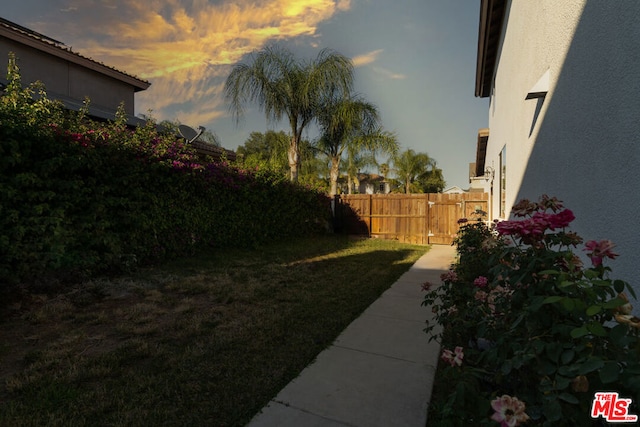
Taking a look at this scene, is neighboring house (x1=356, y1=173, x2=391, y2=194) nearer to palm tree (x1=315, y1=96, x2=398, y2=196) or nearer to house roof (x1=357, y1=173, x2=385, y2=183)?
house roof (x1=357, y1=173, x2=385, y2=183)

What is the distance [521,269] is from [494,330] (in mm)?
408

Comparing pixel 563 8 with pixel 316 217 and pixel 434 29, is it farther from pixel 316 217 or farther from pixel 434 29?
pixel 316 217

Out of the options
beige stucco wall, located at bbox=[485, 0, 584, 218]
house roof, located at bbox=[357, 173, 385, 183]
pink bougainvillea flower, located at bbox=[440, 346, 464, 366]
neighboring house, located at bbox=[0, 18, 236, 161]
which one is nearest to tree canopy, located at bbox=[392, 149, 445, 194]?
house roof, located at bbox=[357, 173, 385, 183]

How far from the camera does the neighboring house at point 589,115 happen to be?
5.42 ft

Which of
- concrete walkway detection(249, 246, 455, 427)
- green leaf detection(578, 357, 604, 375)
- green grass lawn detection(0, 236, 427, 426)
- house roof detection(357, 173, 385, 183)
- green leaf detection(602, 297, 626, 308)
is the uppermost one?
house roof detection(357, 173, 385, 183)

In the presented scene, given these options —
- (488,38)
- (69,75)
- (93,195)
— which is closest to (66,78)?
(69,75)

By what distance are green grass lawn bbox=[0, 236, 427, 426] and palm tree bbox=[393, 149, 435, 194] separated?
106 ft

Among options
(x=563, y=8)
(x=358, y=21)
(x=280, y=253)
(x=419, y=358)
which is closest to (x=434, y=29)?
(x=358, y=21)

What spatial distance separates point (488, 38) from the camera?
27.6 feet

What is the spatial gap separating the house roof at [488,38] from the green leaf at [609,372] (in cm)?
835

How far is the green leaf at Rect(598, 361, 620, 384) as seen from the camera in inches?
36.5

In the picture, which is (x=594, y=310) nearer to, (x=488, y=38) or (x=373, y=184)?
(x=488, y=38)

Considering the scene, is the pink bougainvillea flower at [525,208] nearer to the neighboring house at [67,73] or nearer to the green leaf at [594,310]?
the green leaf at [594,310]

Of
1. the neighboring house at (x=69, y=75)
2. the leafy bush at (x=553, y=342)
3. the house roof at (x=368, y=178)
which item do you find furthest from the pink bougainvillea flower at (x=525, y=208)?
the house roof at (x=368, y=178)
